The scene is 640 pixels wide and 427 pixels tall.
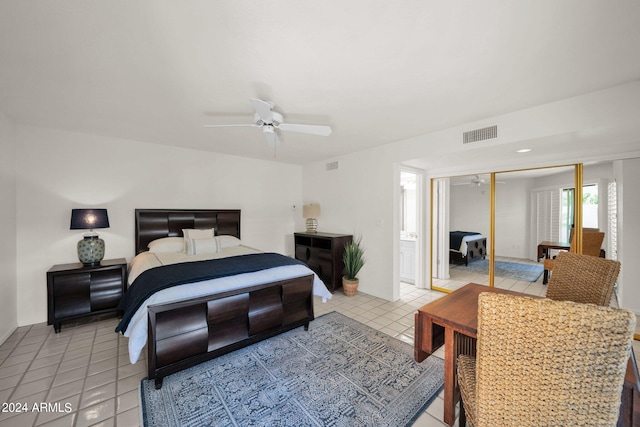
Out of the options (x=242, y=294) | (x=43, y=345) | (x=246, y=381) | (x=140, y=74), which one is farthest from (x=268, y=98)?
(x=43, y=345)

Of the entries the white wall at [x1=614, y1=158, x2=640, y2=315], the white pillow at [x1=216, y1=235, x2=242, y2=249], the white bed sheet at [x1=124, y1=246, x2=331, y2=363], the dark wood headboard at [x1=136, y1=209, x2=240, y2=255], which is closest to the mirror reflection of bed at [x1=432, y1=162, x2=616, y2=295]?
the white wall at [x1=614, y1=158, x2=640, y2=315]

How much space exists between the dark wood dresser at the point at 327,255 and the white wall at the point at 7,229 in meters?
3.98

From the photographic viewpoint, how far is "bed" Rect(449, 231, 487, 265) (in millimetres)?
4117

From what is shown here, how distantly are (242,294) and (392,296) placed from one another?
8.28 feet

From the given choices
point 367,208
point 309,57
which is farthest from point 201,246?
point 309,57

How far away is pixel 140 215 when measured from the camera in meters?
3.88

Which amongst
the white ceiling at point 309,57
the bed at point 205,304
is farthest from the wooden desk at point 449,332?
the white ceiling at point 309,57

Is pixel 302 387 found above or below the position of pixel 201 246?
below

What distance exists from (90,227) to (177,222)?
3.77ft

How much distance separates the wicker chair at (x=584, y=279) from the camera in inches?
61.9

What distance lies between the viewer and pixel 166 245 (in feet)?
12.3

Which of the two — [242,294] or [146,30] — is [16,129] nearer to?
[146,30]

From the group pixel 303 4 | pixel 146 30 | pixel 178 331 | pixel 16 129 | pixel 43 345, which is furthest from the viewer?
pixel 16 129

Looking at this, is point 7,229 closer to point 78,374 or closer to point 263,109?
point 78,374
